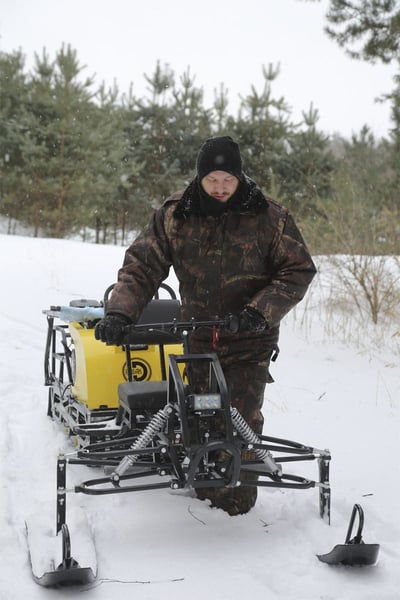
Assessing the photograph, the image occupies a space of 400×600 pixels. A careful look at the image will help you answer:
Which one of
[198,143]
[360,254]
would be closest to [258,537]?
[360,254]

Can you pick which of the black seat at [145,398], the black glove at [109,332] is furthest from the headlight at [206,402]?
the black seat at [145,398]

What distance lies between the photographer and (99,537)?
325cm

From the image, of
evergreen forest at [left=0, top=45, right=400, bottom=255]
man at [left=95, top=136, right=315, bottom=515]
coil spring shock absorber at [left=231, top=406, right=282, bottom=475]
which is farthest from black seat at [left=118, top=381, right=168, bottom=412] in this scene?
evergreen forest at [left=0, top=45, right=400, bottom=255]

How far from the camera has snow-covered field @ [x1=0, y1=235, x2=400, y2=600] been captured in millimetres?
2809

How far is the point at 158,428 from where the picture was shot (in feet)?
10.5

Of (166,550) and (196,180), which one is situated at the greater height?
(196,180)

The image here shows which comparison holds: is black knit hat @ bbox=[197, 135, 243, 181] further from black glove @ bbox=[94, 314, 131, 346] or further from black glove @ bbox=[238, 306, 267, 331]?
black glove @ bbox=[94, 314, 131, 346]

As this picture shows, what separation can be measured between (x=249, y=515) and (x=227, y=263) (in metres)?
1.25

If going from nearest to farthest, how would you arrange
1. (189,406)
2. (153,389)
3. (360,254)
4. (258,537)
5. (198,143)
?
(189,406)
(258,537)
(153,389)
(360,254)
(198,143)

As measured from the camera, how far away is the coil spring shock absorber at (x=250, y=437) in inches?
125

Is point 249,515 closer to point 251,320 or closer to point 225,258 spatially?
point 251,320

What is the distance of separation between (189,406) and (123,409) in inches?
39.2

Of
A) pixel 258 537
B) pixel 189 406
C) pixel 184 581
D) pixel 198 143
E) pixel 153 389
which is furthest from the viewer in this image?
pixel 198 143

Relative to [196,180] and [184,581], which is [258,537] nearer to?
[184,581]
